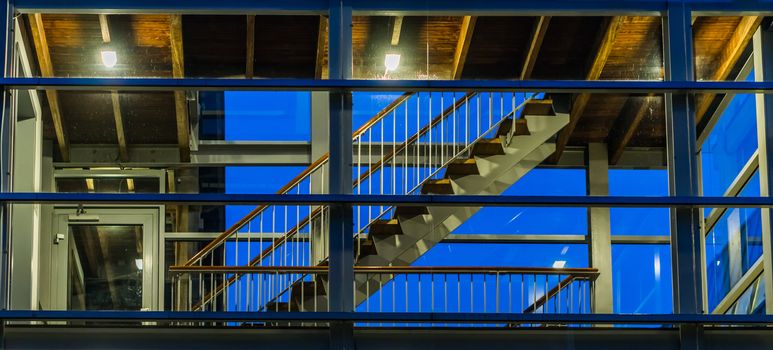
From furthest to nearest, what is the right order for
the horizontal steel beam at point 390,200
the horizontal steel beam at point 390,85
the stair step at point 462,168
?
the stair step at point 462,168
the horizontal steel beam at point 390,85
the horizontal steel beam at point 390,200

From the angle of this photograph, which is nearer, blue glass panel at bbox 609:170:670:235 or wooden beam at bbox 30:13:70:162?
wooden beam at bbox 30:13:70:162

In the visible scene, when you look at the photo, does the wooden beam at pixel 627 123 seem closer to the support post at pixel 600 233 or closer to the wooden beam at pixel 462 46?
the support post at pixel 600 233

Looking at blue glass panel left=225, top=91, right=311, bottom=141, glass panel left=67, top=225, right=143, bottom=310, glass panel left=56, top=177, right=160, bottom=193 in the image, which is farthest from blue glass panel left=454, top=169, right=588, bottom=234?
glass panel left=56, top=177, right=160, bottom=193

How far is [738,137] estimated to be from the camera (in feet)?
38.0

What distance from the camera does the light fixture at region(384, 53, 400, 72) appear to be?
11.3 m

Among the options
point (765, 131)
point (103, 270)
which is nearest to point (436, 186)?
point (765, 131)

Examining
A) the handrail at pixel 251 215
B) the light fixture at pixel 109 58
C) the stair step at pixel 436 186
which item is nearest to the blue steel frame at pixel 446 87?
the handrail at pixel 251 215

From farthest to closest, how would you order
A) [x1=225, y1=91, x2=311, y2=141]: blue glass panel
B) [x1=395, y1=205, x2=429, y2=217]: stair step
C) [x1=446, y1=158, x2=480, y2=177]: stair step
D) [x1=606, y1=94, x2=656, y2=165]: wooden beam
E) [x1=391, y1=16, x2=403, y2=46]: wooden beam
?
[x1=446, y1=158, x2=480, y2=177]: stair step < [x1=225, y1=91, x2=311, y2=141]: blue glass panel < [x1=395, y1=205, x2=429, y2=217]: stair step < [x1=606, y1=94, x2=656, y2=165]: wooden beam < [x1=391, y1=16, x2=403, y2=46]: wooden beam

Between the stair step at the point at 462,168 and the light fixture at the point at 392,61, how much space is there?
77.4 inches

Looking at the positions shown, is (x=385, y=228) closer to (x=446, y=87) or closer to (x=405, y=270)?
(x=405, y=270)

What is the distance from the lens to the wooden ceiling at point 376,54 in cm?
1125

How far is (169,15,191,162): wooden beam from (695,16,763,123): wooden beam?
13.0 feet

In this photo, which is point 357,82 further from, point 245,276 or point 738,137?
point 738,137

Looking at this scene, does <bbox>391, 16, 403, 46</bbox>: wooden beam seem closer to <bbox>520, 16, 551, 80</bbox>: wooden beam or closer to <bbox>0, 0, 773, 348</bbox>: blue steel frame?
<bbox>0, 0, 773, 348</bbox>: blue steel frame
